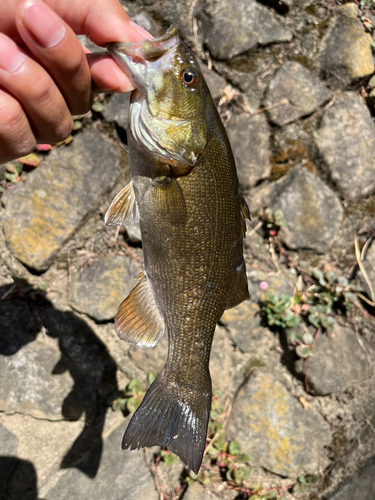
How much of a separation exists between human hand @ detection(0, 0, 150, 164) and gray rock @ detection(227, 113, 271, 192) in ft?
3.45

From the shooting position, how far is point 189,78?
1313 mm

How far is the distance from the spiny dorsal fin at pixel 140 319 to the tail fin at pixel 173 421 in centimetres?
19

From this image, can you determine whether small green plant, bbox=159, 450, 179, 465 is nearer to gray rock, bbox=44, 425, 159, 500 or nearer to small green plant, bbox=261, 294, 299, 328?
gray rock, bbox=44, 425, 159, 500

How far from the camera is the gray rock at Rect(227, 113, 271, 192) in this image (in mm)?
2324

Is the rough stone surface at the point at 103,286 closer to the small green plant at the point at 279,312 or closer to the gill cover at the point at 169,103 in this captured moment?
the small green plant at the point at 279,312

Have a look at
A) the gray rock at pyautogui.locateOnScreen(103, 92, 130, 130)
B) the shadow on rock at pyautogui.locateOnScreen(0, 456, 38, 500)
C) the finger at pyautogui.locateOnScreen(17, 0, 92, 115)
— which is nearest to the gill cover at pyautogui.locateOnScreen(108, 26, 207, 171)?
the finger at pyautogui.locateOnScreen(17, 0, 92, 115)

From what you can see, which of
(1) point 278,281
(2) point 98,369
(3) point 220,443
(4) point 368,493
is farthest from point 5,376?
(4) point 368,493

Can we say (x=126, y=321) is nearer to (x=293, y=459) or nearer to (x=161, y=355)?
(x=161, y=355)

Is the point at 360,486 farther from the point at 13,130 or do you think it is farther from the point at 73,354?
the point at 13,130

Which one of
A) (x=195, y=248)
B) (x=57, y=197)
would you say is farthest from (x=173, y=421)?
(x=57, y=197)

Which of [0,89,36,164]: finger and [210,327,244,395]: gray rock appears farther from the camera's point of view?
[210,327,244,395]: gray rock

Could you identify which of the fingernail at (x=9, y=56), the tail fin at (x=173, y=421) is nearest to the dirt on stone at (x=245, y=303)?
the tail fin at (x=173, y=421)

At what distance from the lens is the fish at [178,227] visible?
1.31 meters

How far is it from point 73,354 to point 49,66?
1.56 meters
